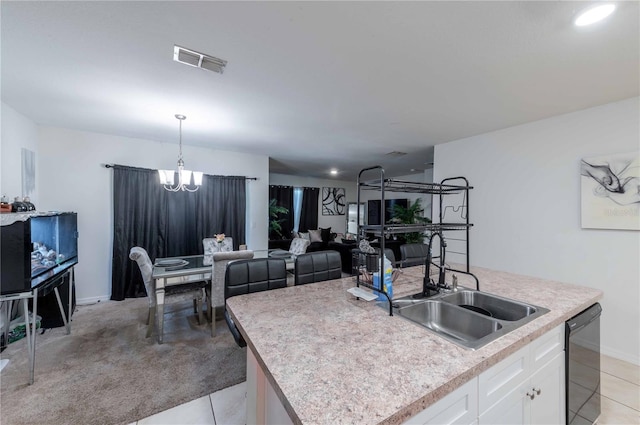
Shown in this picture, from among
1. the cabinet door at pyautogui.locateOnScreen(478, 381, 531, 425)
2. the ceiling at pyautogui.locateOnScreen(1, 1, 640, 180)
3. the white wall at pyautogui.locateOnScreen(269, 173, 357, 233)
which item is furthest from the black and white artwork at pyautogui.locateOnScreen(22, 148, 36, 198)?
the white wall at pyautogui.locateOnScreen(269, 173, 357, 233)

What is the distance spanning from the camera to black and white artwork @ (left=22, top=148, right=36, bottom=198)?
2994 mm

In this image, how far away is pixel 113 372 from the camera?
7.05 ft

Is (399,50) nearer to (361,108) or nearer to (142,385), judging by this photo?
(361,108)

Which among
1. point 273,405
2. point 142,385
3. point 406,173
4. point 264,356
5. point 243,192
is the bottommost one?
point 142,385

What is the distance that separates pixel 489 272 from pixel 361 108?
199 centimetres

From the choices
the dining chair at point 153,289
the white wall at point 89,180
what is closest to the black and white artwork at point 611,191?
the dining chair at point 153,289

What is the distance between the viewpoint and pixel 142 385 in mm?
2004

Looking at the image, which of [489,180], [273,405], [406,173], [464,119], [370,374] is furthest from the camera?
[406,173]

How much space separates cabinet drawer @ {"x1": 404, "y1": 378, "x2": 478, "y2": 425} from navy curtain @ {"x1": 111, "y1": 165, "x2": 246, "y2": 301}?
434 centimetres

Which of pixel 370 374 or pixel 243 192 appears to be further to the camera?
pixel 243 192

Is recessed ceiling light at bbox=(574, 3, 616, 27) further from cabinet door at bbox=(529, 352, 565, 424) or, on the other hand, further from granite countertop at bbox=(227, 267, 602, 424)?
cabinet door at bbox=(529, 352, 565, 424)

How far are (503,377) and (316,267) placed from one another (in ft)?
4.51

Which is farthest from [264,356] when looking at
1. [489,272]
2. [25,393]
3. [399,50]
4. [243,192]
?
[243,192]

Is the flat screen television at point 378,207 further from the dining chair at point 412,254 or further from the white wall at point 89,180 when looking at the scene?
the white wall at point 89,180
